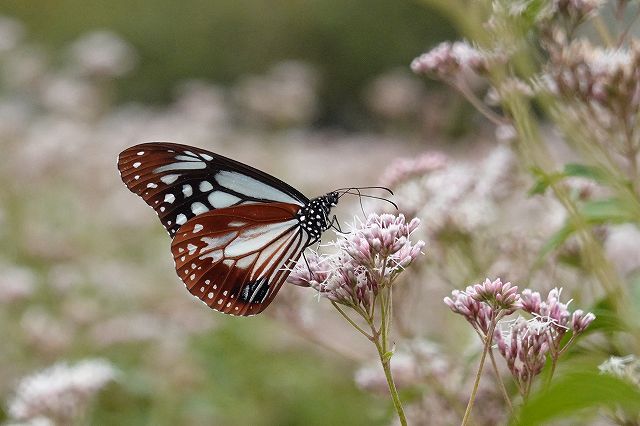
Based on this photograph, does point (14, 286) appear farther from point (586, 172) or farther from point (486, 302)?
point (486, 302)

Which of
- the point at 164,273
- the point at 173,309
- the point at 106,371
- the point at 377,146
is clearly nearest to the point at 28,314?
the point at 173,309

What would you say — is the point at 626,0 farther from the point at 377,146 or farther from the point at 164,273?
the point at 377,146

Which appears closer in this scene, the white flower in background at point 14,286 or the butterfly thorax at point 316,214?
the butterfly thorax at point 316,214

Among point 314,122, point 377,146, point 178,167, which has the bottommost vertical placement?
point 178,167

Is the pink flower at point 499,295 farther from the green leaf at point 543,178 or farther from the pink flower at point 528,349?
the green leaf at point 543,178

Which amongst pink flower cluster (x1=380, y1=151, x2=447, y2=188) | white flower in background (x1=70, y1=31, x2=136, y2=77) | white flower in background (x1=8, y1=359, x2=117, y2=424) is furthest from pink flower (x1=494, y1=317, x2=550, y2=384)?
white flower in background (x1=70, y1=31, x2=136, y2=77)

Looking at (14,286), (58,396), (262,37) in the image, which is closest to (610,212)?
(58,396)

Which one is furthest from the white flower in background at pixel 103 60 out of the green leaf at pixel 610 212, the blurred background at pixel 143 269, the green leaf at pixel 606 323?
the green leaf at pixel 606 323
